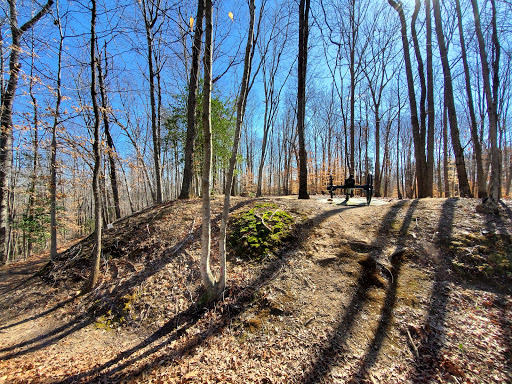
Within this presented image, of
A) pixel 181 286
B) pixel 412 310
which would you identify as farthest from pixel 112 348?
pixel 412 310

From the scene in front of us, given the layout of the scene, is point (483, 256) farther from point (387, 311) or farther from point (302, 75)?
point (302, 75)

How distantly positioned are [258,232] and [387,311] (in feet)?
8.70

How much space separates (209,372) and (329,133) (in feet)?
77.9

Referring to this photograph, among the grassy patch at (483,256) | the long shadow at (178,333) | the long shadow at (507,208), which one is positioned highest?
the long shadow at (507,208)

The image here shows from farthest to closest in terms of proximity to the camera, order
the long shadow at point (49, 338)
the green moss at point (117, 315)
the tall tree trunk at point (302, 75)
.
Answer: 1. the tall tree trunk at point (302, 75)
2. the green moss at point (117, 315)
3. the long shadow at point (49, 338)

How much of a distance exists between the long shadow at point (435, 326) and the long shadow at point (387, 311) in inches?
13.9

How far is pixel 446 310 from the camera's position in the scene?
2648mm

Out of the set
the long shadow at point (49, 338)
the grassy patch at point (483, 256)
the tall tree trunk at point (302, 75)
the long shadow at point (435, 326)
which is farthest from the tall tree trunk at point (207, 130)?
the tall tree trunk at point (302, 75)

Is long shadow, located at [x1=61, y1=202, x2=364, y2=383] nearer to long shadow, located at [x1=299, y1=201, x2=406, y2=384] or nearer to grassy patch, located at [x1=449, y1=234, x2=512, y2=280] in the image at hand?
long shadow, located at [x1=299, y1=201, x2=406, y2=384]

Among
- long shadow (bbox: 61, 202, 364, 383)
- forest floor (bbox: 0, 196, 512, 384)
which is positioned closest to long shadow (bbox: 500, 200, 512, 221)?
forest floor (bbox: 0, 196, 512, 384)

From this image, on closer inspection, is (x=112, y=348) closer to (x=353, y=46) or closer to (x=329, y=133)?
(x=353, y=46)

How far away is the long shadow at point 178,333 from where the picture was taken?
2418 millimetres

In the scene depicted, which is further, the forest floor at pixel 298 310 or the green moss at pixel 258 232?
the green moss at pixel 258 232

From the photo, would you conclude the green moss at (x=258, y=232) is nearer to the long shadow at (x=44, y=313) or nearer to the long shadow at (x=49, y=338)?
the long shadow at (x=49, y=338)
